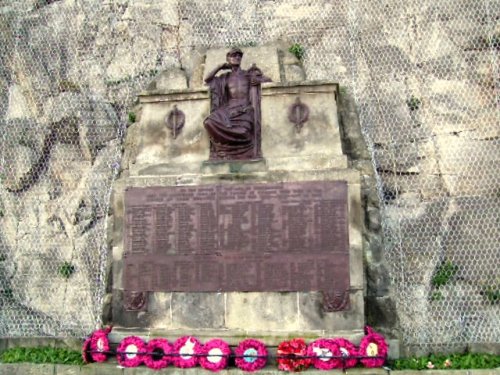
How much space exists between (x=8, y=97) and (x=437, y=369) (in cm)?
1037

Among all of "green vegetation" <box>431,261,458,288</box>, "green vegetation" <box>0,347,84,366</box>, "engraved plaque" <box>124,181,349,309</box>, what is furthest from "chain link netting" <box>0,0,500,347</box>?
"engraved plaque" <box>124,181,349,309</box>

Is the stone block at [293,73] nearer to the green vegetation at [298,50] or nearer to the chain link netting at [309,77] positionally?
the green vegetation at [298,50]

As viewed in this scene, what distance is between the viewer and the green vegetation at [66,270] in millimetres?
11516

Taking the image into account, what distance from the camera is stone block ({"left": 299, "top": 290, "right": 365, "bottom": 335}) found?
785 cm

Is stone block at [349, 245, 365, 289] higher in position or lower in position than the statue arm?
lower

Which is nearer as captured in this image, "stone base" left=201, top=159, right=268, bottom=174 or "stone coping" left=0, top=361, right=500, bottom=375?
"stone coping" left=0, top=361, right=500, bottom=375

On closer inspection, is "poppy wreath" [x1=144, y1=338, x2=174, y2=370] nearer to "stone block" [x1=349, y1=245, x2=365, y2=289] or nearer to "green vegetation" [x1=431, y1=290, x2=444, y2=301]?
"stone block" [x1=349, y1=245, x2=365, y2=289]

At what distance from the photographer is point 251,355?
7.51m

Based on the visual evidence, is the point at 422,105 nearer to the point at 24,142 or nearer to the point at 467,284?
the point at 467,284

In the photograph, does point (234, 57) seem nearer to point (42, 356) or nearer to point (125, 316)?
point (125, 316)

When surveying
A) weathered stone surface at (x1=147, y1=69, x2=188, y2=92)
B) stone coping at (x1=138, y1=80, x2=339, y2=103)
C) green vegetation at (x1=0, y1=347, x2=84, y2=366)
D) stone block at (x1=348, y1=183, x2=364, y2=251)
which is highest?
weathered stone surface at (x1=147, y1=69, x2=188, y2=92)

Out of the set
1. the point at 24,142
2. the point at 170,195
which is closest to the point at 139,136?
the point at 170,195

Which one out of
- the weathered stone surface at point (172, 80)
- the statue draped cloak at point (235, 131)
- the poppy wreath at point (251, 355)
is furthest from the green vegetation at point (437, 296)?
the weathered stone surface at point (172, 80)

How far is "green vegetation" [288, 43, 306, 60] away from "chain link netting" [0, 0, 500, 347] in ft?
0.53
